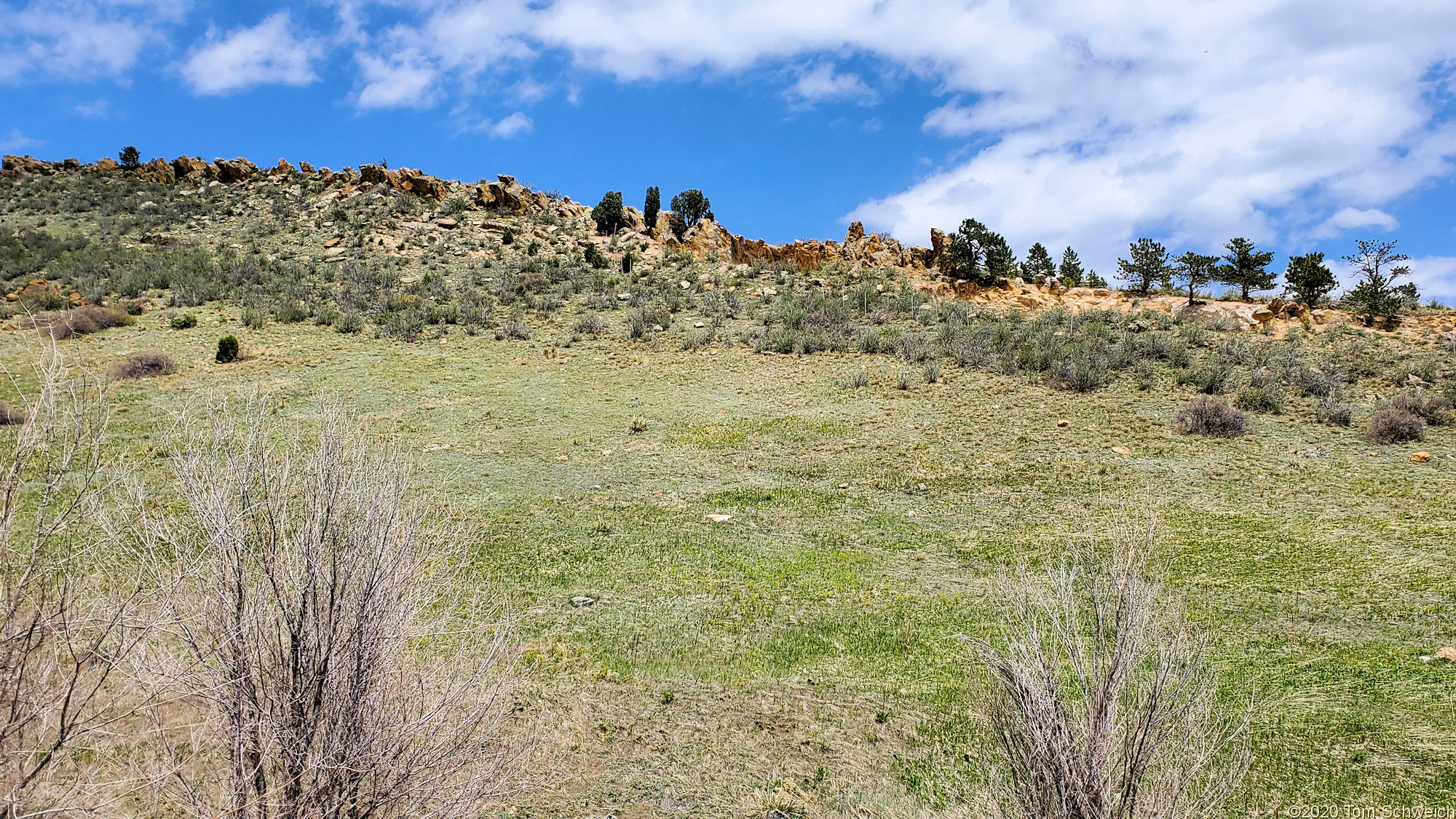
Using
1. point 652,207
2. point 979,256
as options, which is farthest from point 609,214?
point 979,256

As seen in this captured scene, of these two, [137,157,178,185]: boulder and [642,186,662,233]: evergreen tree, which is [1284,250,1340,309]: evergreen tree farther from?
[137,157,178,185]: boulder

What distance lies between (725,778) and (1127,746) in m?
3.19

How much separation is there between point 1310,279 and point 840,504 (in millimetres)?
27134

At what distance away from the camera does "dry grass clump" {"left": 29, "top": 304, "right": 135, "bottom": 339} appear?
2039 cm

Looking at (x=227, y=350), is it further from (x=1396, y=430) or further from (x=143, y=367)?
(x=1396, y=430)

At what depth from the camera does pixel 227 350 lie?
1933 centimetres

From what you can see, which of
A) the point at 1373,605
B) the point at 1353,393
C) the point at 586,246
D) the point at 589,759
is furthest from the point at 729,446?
the point at 586,246

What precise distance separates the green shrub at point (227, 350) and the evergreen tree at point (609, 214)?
920 inches

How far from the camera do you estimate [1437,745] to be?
18.0 ft

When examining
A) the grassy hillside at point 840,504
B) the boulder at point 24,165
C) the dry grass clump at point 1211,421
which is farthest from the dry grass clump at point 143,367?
the boulder at point 24,165

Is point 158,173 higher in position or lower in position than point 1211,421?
higher

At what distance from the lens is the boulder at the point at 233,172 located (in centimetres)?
4347

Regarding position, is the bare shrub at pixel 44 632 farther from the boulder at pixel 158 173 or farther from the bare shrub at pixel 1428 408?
the boulder at pixel 158 173

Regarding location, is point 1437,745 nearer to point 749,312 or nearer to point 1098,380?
point 1098,380
